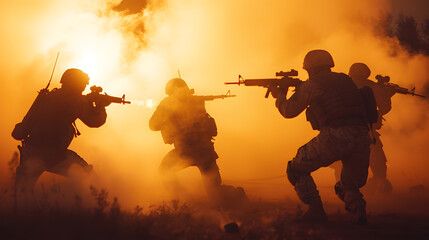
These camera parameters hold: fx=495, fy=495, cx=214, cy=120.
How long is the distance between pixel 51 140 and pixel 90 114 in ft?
2.38

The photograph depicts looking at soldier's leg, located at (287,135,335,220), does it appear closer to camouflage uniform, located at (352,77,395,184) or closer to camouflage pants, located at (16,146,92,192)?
camouflage pants, located at (16,146,92,192)

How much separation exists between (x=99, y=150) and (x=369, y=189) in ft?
29.2

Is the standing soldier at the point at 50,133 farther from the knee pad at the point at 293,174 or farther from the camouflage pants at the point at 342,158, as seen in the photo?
the camouflage pants at the point at 342,158

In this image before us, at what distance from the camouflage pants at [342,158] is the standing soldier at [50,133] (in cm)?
322

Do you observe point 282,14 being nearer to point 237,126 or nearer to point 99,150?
point 237,126

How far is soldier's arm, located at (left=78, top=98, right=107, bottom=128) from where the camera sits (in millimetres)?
7359

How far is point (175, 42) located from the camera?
62.1 ft

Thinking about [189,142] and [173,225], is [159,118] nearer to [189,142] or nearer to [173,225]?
[189,142]

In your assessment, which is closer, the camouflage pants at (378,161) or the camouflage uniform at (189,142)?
the camouflage uniform at (189,142)

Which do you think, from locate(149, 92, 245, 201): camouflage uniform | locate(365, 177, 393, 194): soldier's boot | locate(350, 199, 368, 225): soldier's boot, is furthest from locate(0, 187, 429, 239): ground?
locate(365, 177, 393, 194): soldier's boot

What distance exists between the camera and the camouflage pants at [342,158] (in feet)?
19.5

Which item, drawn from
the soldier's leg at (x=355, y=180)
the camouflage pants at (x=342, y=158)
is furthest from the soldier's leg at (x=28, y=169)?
the soldier's leg at (x=355, y=180)

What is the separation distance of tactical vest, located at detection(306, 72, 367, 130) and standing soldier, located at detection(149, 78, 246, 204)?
9.02 feet

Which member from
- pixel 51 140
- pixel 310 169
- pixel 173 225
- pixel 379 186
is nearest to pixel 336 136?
pixel 310 169
